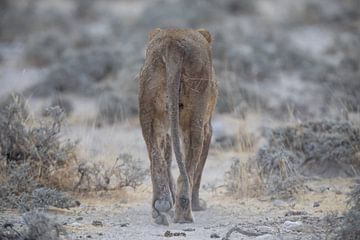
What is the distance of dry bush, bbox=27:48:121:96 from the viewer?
1672 centimetres

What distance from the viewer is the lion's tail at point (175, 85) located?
7730 millimetres

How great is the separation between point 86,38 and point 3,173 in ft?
46.1

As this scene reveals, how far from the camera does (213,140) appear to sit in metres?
13.0

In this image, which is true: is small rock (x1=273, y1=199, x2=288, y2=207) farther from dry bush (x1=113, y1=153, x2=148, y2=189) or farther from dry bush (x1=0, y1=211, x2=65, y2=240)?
dry bush (x1=0, y1=211, x2=65, y2=240)

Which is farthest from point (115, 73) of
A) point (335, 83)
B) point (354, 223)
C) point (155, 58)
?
point (354, 223)

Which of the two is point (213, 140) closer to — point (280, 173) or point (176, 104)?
point (280, 173)

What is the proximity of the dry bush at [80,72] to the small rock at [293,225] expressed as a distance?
352 inches

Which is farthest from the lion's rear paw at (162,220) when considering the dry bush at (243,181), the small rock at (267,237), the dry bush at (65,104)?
the dry bush at (65,104)

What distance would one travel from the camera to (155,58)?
7.91 m

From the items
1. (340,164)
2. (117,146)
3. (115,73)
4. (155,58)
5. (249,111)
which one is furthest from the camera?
(115,73)

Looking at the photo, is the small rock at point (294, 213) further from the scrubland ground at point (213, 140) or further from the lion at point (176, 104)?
the lion at point (176, 104)

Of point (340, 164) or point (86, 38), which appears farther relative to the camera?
point (86, 38)

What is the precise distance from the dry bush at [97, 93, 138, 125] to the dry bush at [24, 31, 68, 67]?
4907mm

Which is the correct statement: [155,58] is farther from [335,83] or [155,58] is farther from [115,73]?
[115,73]
